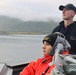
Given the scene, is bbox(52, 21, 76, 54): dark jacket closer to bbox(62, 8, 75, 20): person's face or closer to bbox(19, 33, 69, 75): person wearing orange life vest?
bbox(62, 8, 75, 20): person's face

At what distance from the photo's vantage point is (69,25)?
4.39 meters

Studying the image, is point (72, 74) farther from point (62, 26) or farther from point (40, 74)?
point (62, 26)

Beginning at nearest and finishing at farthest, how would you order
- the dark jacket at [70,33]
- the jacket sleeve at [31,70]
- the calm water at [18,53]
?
1. the jacket sleeve at [31,70]
2. the dark jacket at [70,33]
3. the calm water at [18,53]

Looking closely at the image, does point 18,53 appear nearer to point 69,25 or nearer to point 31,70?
point 69,25

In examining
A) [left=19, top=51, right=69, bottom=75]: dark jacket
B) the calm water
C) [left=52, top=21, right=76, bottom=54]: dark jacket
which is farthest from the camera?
the calm water

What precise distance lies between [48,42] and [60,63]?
40.5 inches

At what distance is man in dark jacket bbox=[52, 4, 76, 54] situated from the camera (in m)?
4.25

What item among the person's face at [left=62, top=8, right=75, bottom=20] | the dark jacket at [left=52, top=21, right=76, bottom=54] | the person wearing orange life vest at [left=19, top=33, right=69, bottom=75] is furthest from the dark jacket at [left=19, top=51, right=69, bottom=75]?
the person's face at [left=62, top=8, right=75, bottom=20]

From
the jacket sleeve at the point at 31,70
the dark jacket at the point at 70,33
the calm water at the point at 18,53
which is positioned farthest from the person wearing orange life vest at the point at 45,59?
the calm water at the point at 18,53

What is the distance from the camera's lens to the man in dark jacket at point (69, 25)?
4.25 meters

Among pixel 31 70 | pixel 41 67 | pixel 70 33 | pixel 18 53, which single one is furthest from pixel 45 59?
pixel 18 53

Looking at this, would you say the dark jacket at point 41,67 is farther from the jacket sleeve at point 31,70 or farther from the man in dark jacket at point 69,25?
the man in dark jacket at point 69,25

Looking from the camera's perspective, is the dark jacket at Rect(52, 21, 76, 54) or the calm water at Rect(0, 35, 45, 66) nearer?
the dark jacket at Rect(52, 21, 76, 54)

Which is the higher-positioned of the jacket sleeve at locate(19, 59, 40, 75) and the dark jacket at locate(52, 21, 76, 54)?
the dark jacket at locate(52, 21, 76, 54)
